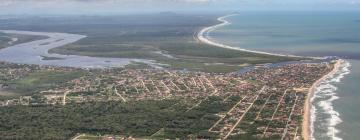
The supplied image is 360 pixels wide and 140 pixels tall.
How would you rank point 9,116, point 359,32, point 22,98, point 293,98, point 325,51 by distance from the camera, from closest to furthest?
point 9,116
point 293,98
point 22,98
point 325,51
point 359,32

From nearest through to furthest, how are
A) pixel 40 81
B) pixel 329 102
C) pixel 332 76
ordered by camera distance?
1. pixel 329 102
2. pixel 332 76
3. pixel 40 81

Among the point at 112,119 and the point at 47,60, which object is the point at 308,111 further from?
the point at 47,60

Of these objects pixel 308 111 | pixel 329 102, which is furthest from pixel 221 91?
pixel 308 111

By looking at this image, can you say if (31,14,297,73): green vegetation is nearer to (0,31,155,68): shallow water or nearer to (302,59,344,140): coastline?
(0,31,155,68): shallow water

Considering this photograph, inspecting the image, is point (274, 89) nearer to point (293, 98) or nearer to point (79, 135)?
point (293, 98)

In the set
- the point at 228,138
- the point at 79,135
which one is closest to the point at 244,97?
the point at 228,138

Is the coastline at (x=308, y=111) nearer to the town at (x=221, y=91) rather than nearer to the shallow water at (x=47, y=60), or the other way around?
the town at (x=221, y=91)
